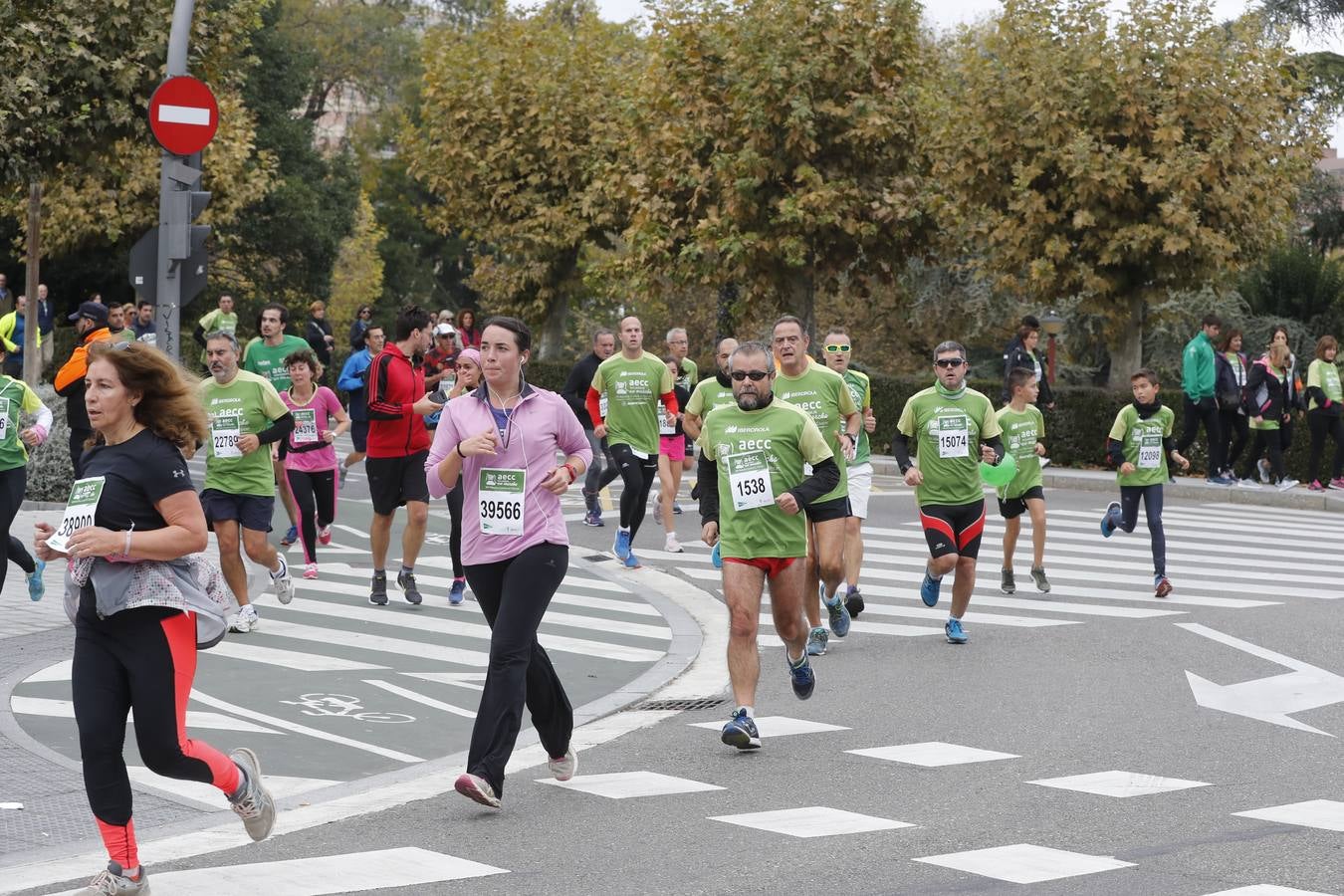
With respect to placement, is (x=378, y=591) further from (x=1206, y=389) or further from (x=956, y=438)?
(x=1206, y=389)

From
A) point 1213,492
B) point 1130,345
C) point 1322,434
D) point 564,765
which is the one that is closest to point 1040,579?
point 564,765

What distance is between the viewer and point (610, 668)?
35.9 ft

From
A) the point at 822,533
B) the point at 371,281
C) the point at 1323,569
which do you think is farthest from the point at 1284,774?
the point at 371,281

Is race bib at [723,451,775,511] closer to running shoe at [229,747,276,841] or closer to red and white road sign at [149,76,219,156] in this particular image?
running shoe at [229,747,276,841]

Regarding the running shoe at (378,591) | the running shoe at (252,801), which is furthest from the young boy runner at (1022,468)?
the running shoe at (252,801)

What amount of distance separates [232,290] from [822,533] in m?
42.6

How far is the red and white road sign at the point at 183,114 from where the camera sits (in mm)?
12680

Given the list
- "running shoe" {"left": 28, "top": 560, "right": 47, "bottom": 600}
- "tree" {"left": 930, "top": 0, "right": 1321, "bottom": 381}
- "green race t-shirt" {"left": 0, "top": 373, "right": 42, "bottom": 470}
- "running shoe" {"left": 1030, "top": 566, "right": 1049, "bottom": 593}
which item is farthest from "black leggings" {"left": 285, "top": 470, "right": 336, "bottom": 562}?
"tree" {"left": 930, "top": 0, "right": 1321, "bottom": 381}

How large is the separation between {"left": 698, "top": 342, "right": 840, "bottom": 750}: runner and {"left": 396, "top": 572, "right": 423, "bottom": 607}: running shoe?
457 centimetres

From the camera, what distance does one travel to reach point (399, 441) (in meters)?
13.1

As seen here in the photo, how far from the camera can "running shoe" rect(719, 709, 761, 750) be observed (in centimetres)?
834

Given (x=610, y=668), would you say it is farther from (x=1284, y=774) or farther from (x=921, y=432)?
(x=1284, y=774)

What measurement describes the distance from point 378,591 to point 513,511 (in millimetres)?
5973

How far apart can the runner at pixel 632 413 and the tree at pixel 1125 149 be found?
1255 centimetres
